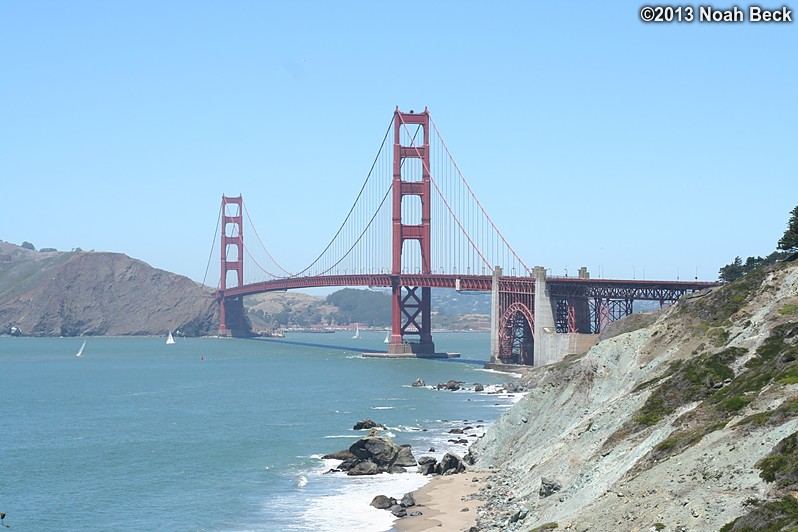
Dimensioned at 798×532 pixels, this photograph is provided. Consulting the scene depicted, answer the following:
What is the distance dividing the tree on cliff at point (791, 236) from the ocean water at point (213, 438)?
16858 millimetres

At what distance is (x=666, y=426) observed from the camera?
32.2 metres

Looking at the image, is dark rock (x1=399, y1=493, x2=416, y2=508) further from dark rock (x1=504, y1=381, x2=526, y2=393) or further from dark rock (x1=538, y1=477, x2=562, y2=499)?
dark rock (x1=504, y1=381, x2=526, y2=393)

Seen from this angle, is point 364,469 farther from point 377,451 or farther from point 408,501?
point 408,501

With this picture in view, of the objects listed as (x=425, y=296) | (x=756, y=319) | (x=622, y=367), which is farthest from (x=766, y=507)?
(x=425, y=296)

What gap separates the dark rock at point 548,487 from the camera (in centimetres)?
3350

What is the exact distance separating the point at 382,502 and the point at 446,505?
2.63 m

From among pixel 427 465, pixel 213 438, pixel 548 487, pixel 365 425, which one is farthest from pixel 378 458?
pixel 213 438

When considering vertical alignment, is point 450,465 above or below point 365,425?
below

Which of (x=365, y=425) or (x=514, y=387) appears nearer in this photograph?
(x=365, y=425)

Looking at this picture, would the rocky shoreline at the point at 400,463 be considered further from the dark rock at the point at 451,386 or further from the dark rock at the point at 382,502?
the dark rock at the point at 451,386

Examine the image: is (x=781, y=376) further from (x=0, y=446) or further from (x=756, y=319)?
(x=0, y=446)

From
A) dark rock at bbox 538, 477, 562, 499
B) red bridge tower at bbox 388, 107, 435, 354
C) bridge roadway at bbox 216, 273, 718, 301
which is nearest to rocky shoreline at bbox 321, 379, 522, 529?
dark rock at bbox 538, 477, 562, 499

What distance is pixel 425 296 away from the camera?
420ft

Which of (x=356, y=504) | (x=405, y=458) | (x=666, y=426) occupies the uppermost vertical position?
(x=666, y=426)
